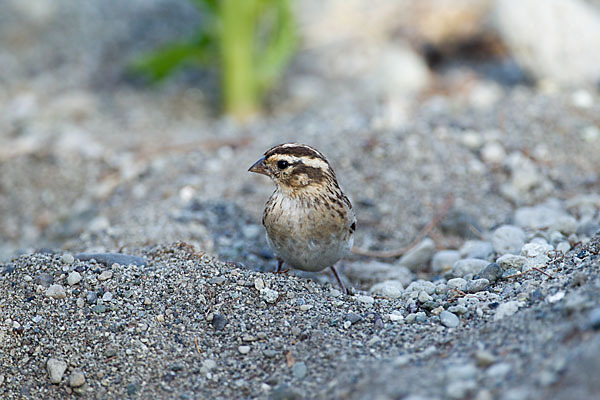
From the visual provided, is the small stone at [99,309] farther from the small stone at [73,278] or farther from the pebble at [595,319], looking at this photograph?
the pebble at [595,319]

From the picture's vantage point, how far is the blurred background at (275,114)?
7258 mm

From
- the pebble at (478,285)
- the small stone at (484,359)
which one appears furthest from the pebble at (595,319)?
the pebble at (478,285)

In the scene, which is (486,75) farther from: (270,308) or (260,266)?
(270,308)

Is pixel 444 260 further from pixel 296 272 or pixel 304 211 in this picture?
pixel 304 211

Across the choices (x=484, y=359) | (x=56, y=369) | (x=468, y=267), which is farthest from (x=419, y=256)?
(x=56, y=369)

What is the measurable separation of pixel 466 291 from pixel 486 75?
600cm

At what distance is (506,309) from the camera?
14.5 feet

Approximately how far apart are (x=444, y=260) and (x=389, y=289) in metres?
0.92

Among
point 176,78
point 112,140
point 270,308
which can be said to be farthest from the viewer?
point 176,78

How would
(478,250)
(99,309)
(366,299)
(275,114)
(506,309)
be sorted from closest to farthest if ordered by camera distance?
(506,309), (99,309), (366,299), (478,250), (275,114)

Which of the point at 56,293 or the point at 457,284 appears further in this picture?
the point at 457,284

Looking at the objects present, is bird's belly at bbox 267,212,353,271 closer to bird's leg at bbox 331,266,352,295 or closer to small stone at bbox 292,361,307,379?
bird's leg at bbox 331,266,352,295

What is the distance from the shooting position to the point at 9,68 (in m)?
A: 11.9

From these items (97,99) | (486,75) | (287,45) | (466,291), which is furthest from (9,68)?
(466,291)
